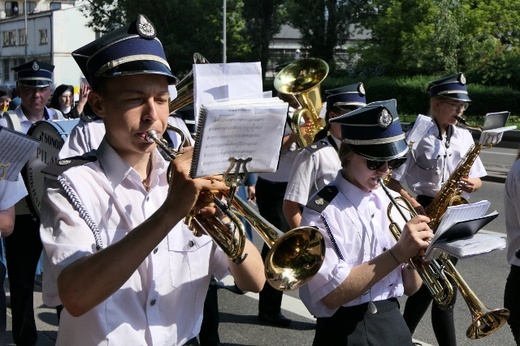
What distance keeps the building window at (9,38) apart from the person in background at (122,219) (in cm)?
7815

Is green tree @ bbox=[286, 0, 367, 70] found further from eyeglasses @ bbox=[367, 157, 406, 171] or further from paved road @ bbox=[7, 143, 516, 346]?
eyeglasses @ bbox=[367, 157, 406, 171]

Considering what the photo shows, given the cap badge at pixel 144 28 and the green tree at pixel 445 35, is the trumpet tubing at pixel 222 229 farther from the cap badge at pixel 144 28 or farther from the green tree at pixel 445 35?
the green tree at pixel 445 35

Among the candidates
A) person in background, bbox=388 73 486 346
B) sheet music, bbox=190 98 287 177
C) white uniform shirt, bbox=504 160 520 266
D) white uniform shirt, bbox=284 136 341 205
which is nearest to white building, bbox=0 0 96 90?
person in background, bbox=388 73 486 346

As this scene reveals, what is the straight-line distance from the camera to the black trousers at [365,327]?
11.3ft

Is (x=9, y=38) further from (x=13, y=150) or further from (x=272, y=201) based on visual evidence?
(x=13, y=150)

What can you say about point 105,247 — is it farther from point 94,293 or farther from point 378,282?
point 378,282

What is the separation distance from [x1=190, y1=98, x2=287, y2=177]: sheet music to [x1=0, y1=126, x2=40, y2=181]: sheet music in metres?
1.81

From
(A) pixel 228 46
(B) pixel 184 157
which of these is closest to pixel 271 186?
(B) pixel 184 157

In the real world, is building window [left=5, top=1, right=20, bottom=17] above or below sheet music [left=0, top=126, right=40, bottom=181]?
below

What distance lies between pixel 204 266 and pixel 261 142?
1.73ft

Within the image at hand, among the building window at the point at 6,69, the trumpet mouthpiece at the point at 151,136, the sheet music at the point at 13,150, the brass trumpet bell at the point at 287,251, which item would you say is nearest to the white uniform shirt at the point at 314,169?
the sheet music at the point at 13,150

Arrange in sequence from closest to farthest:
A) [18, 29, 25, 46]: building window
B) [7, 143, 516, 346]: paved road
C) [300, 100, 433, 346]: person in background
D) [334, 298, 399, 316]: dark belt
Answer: [300, 100, 433, 346]: person in background < [334, 298, 399, 316]: dark belt < [7, 143, 516, 346]: paved road < [18, 29, 25, 46]: building window

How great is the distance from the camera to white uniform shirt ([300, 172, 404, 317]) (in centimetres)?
339

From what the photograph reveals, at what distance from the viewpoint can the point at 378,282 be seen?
3.46 meters
